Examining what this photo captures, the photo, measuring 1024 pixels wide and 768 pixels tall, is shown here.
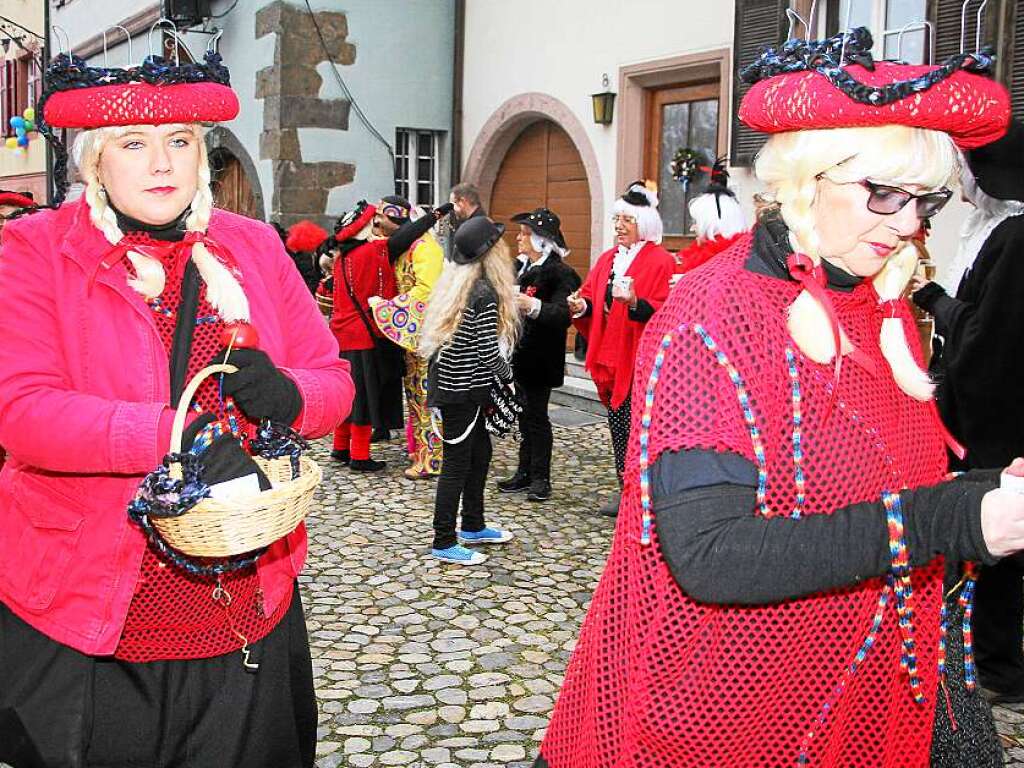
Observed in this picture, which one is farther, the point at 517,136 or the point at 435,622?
the point at 517,136

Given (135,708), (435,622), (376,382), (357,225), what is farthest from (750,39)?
(135,708)

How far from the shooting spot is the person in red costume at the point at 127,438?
209cm

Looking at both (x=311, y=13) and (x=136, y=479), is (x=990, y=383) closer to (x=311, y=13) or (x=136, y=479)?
(x=136, y=479)

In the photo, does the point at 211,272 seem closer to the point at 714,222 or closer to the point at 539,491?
the point at 714,222

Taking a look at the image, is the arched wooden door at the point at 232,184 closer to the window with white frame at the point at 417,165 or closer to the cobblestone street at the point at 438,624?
the window with white frame at the point at 417,165

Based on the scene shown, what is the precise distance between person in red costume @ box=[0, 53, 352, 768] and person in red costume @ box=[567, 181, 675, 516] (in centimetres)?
410

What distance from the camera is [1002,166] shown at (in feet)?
11.3

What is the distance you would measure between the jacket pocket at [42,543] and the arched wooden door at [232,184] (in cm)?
1266

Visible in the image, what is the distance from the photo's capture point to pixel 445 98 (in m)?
14.0

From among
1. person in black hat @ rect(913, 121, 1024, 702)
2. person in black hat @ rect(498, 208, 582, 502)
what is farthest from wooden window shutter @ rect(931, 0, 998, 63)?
person in black hat @ rect(913, 121, 1024, 702)

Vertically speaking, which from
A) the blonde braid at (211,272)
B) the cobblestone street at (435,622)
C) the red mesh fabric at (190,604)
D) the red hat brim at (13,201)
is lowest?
the cobblestone street at (435,622)

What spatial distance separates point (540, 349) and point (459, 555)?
1.91m

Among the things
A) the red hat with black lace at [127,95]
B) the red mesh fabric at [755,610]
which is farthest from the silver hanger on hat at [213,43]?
the red mesh fabric at [755,610]

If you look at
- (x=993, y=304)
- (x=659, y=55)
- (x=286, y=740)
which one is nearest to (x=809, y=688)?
(x=286, y=740)
